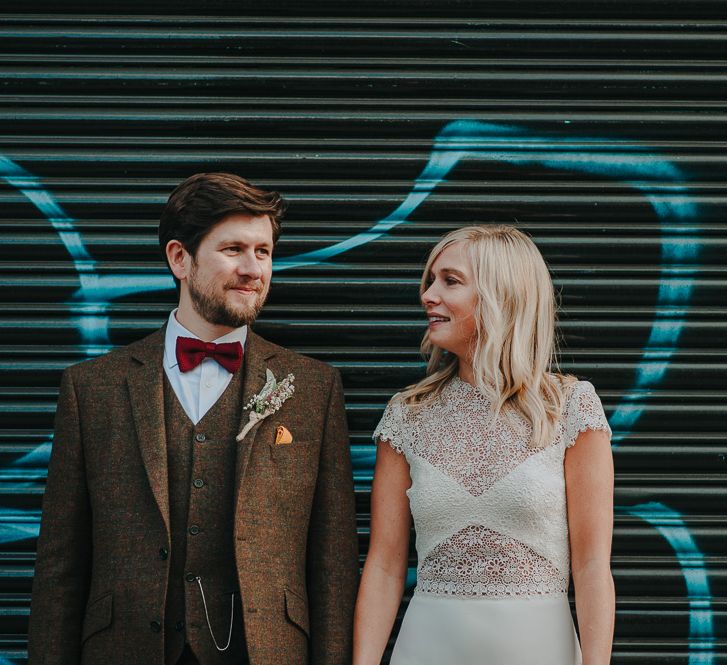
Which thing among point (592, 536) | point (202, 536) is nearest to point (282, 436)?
point (202, 536)

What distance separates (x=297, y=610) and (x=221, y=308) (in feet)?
3.43

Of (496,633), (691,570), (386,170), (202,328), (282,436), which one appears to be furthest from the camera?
(386,170)

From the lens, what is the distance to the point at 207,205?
2.96 metres

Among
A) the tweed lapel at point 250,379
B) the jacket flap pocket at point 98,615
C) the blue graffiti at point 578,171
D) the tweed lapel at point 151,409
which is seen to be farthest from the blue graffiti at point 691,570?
the jacket flap pocket at point 98,615

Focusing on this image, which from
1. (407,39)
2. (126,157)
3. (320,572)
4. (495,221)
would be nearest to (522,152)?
(495,221)

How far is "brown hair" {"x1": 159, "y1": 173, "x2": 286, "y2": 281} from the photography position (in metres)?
2.96

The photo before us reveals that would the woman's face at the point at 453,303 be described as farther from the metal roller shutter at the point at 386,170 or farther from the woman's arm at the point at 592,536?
the metal roller shutter at the point at 386,170

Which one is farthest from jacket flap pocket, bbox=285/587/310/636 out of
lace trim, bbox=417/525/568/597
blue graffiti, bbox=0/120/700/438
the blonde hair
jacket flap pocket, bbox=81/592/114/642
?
blue graffiti, bbox=0/120/700/438

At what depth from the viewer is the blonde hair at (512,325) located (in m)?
2.90

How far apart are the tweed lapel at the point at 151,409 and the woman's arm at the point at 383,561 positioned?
711 mm

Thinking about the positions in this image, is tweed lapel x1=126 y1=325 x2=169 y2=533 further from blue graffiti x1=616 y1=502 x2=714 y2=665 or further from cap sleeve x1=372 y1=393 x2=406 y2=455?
blue graffiti x1=616 y1=502 x2=714 y2=665

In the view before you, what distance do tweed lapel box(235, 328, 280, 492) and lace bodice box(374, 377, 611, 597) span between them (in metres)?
0.55

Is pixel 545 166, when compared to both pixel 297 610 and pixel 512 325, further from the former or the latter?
pixel 297 610

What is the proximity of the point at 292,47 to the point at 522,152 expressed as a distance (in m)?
1.10
